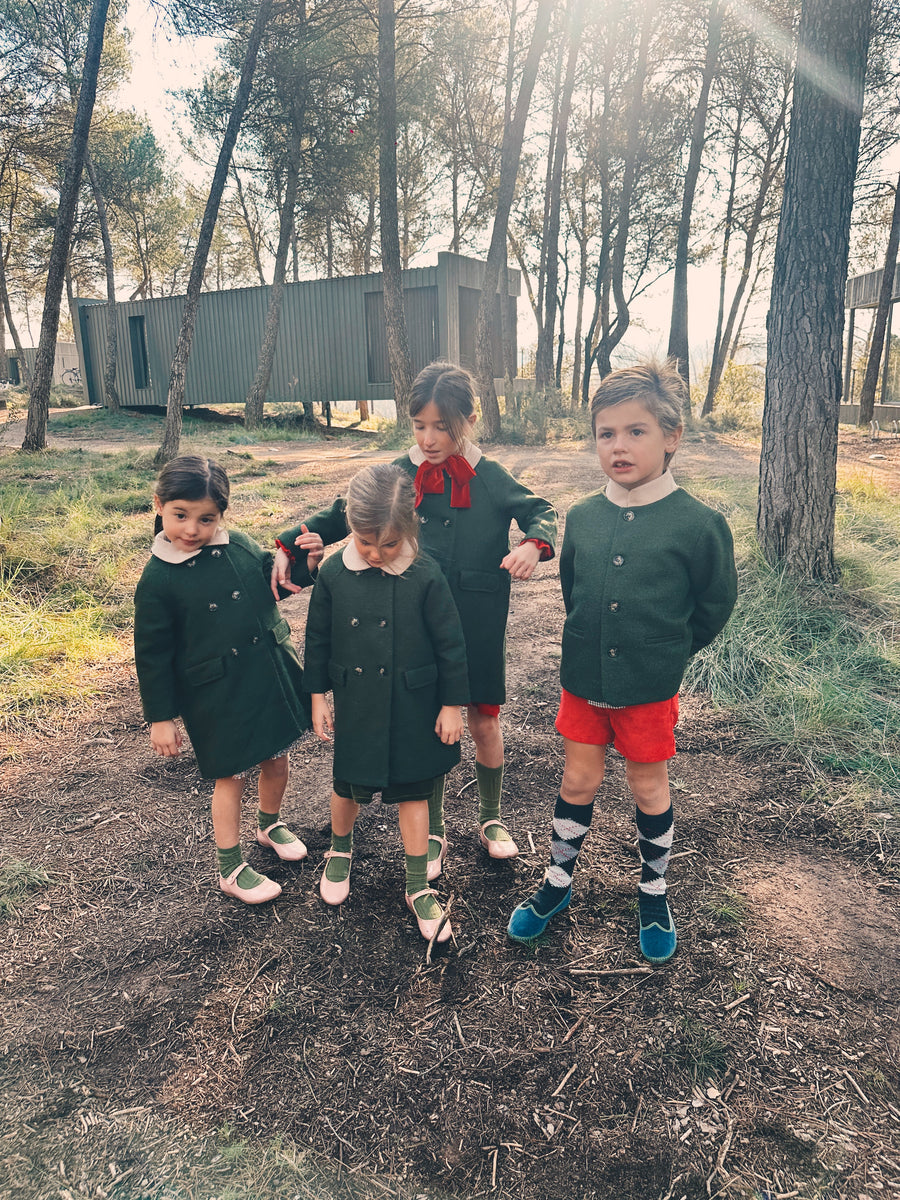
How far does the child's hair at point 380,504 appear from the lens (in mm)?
2072

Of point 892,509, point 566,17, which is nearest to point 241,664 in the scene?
point 892,509

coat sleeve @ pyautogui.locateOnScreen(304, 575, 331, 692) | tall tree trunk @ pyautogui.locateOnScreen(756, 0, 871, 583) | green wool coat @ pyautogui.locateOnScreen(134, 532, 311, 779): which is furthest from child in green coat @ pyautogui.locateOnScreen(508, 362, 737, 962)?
tall tree trunk @ pyautogui.locateOnScreen(756, 0, 871, 583)

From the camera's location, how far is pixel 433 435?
7.74 feet

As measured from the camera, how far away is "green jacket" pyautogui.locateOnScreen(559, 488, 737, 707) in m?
2.05

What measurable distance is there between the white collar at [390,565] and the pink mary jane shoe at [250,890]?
111cm

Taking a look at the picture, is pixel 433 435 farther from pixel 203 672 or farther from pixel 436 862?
pixel 436 862

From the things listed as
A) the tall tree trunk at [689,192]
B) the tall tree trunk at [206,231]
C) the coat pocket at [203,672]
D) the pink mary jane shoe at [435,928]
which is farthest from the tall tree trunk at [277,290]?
the pink mary jane shoe at [435,928]

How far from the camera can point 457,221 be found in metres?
25.8

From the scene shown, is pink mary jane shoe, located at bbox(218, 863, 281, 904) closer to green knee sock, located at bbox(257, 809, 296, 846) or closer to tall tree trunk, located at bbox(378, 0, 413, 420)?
green knee sock, located at bbox(257, 809, 296, 846)

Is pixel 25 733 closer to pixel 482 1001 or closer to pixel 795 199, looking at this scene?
pixel 482 1001

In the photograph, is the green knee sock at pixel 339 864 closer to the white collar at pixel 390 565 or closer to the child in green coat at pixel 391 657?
the child in green coat at pixel 391 657

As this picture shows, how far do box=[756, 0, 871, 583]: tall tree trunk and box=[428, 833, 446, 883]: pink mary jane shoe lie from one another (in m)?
3.17

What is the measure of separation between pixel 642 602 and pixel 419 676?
0.67 m

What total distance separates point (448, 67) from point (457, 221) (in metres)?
6.36
